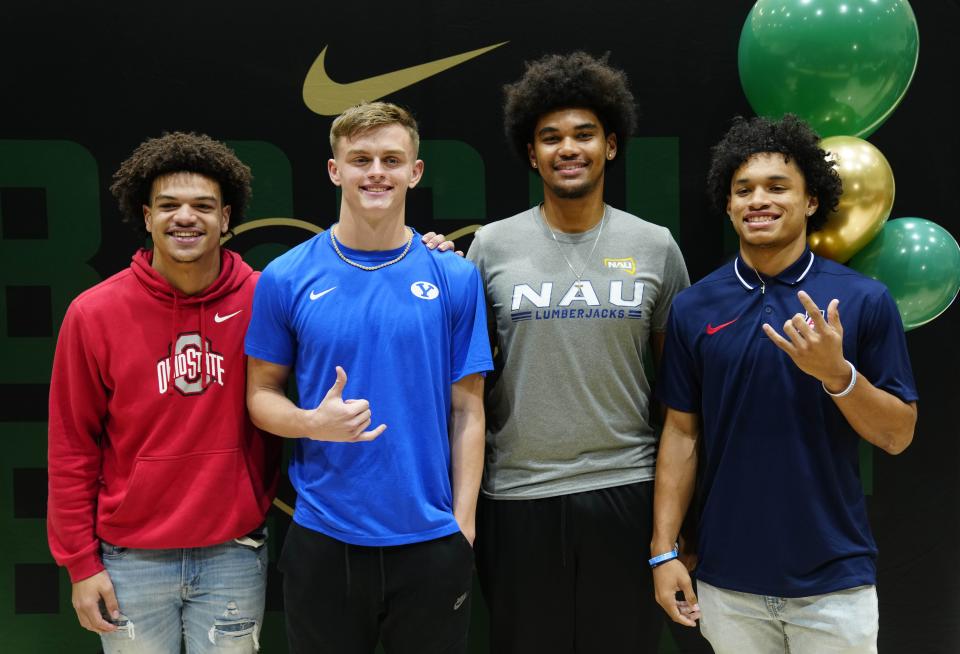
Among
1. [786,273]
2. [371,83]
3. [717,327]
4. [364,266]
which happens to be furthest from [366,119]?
[786,273]

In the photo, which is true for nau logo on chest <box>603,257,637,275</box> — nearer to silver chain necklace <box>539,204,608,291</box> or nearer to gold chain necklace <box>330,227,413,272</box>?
silver chain necklace <box>539,204,608,291</box>

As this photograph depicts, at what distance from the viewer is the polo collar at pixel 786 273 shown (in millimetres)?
2076

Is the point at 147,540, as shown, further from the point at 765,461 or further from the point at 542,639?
the point at 765,461

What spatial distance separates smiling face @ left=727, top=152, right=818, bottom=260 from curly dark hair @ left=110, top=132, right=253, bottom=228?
1480 mm

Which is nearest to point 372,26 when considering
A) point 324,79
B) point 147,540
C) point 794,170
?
point 324,79

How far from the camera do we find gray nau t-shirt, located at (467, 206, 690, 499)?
225cm

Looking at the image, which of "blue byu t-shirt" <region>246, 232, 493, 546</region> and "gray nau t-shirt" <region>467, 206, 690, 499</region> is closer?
"blue byu t-shirt" <region>246, 232, 493, 546</region>

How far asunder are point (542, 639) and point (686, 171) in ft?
5.83

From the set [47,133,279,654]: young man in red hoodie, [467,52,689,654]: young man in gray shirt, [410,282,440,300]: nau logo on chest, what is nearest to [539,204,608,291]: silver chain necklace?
[467,52,689,654]: young man in gray shirt

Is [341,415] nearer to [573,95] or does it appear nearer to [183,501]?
[183,501]

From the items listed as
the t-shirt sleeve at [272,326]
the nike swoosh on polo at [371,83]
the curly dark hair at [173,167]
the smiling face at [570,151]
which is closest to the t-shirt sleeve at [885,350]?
the smiling face at [570,151]

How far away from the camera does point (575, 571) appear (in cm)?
229

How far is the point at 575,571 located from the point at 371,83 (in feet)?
6.22

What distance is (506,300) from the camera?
230 cm
